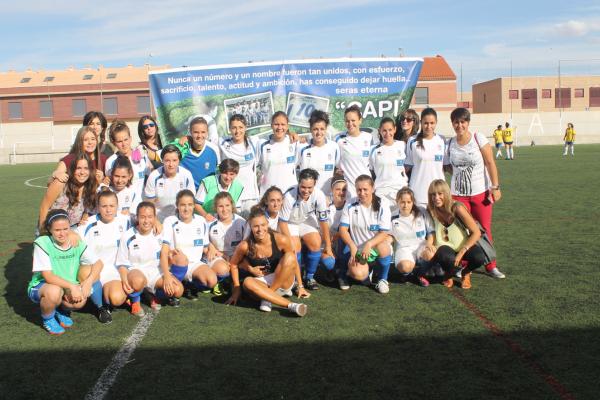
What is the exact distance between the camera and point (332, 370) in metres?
3.45

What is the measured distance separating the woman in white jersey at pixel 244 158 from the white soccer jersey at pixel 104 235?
1296 millimetres

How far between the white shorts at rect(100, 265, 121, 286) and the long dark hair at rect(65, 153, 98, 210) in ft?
1.83

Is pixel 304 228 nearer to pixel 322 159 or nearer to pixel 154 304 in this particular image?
pixel 322 159

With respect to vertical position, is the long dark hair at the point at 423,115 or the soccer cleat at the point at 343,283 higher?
the long dark hair at the point at 423,115

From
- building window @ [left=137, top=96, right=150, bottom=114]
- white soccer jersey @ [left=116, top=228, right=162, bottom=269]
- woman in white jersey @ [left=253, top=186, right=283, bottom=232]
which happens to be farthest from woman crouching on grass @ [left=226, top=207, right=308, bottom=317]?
building window @ [left=137, top=96, right=150, bottom=114]

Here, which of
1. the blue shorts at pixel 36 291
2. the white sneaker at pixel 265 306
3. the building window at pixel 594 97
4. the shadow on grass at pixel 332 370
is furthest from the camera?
the building window at pixel 594 97

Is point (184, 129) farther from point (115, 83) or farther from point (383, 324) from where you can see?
point (115, 83)

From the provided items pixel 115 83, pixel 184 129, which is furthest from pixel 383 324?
pixel 115 83

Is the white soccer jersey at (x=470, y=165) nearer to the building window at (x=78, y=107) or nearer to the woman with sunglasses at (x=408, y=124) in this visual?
the woman with sunglasses at (x=408, y=124)

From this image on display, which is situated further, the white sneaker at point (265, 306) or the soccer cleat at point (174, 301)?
the soccer cleat at point (174, 301)

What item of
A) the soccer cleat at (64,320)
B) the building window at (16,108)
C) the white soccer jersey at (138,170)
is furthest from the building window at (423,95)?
the soccer cleat at (64,320)

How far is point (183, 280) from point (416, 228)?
2.26 meters

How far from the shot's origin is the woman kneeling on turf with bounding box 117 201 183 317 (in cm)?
471

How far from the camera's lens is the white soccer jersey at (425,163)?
5.59 m
